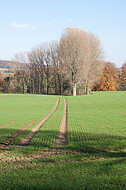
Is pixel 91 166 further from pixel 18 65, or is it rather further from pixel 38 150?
pixel 18 65

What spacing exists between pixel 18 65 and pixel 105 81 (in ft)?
108

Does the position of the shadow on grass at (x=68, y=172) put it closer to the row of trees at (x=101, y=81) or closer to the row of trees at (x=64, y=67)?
the row of trees at (x=64, y=67)

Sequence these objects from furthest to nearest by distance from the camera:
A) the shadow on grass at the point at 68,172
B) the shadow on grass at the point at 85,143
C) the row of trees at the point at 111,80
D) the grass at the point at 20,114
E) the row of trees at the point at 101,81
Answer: the row of trees at the point at 101,81 → the row of trees at the point at 111,80 → the grass at the point at 20,114 → the shadow on grass at the point at 85,143 → the shadow on grass at the point at 68,172

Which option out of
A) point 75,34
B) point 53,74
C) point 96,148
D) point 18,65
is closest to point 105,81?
point 53,74

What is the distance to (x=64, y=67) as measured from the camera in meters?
56.8

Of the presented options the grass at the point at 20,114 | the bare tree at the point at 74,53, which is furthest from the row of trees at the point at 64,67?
the grass at the point at 20,114

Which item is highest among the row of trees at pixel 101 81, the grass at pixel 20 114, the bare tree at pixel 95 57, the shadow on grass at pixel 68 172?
the bare tree at pixel 95 57

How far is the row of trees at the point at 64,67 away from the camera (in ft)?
182

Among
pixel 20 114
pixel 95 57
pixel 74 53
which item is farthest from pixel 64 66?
pixel 20 114

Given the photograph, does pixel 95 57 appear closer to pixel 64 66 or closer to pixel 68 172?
pixel 64 66

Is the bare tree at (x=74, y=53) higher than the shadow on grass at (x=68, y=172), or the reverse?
the bare tree at (x=74, y=53)

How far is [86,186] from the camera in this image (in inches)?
196

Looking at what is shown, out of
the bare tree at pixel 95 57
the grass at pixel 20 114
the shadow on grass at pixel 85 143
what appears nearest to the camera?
the shadow on grass at pixel 85 143

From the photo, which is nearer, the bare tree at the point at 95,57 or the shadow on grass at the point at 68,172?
the shadow on grass at the point at 68,172
